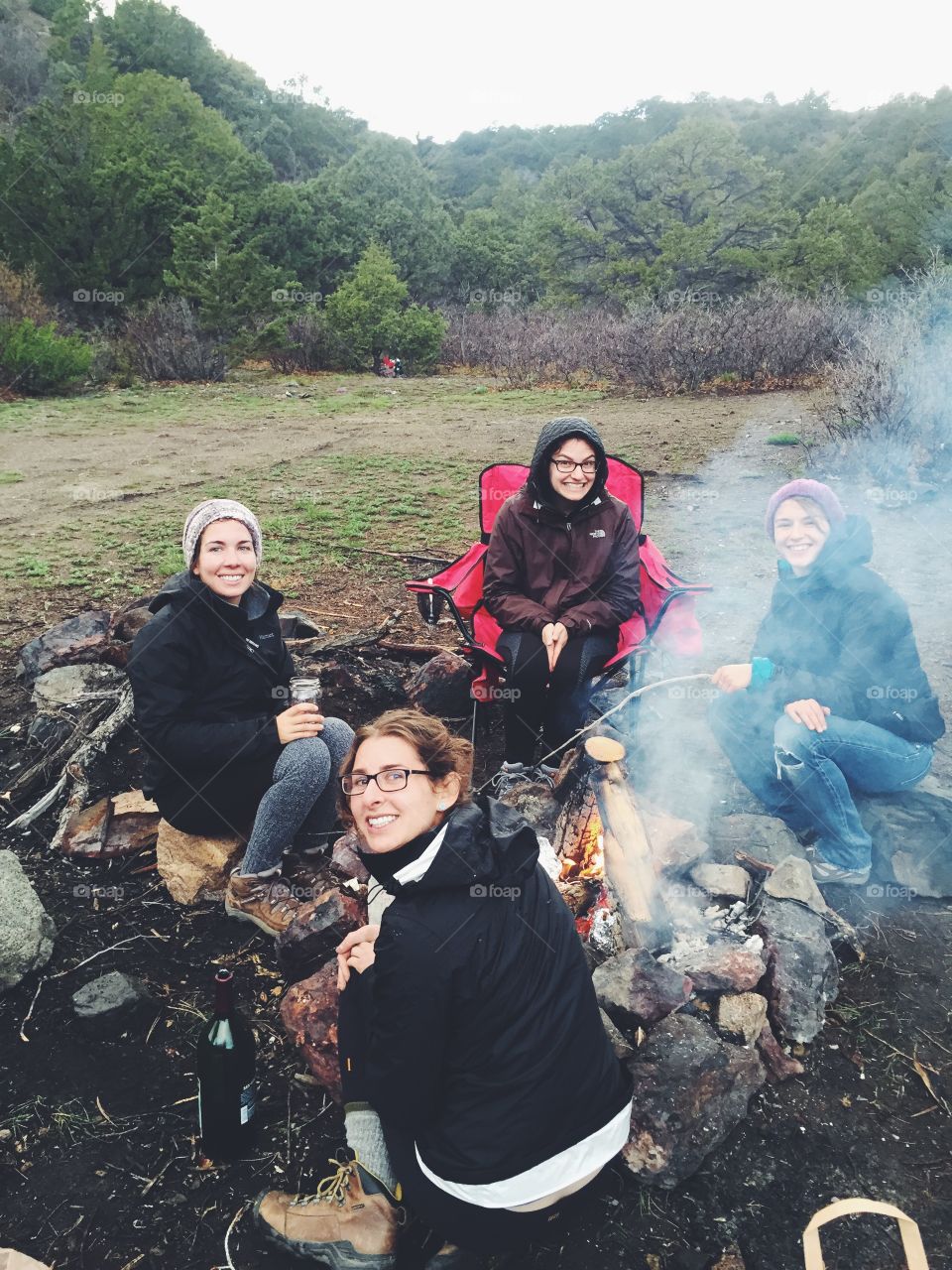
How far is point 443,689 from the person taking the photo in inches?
150

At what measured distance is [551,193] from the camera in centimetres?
2794

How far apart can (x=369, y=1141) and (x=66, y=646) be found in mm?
3098

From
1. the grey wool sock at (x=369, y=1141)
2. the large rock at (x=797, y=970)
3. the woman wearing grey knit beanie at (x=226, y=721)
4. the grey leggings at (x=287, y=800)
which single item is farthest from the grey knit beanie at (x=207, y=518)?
the large rock at (x=797, y=970)

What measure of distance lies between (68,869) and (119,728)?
684 mm

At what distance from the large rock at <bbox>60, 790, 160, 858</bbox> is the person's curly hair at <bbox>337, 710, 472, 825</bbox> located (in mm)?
1615

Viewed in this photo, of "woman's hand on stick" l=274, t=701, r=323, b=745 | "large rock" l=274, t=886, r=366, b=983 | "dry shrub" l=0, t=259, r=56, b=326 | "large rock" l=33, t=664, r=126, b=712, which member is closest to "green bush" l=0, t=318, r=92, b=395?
"dry shrub" l=0, t=259, r=56, b=326

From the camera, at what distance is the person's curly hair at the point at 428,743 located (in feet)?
5.57

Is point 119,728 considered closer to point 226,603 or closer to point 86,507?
point 226,603

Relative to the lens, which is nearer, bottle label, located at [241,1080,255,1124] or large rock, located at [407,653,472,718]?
bottle label, located at [241,1080,255,1124]

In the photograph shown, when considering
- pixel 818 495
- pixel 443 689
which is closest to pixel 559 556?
pixel 443 689

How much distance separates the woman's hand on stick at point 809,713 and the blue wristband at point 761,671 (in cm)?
16

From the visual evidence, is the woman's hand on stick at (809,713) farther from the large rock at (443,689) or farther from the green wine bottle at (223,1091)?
the green wine bottle at (223,1091)

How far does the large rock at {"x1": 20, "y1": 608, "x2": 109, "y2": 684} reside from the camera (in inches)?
153

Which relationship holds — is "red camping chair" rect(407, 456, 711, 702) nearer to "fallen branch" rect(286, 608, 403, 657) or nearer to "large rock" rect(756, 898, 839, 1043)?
"fallen branch" rect(286, 608, 403, 657)
